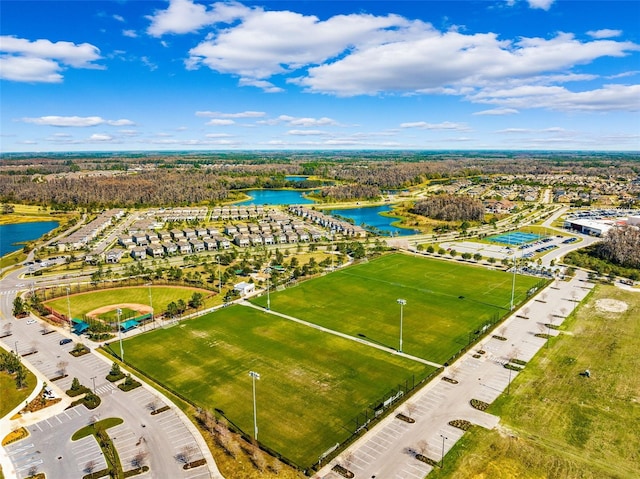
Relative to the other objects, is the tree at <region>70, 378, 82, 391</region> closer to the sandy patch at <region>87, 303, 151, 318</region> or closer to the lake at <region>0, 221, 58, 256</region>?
the sandy patch at <region>87, 303, 151, 318</region>

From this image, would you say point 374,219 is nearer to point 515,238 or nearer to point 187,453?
point 515,238

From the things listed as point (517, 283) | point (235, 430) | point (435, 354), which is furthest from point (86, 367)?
point (517, 283)

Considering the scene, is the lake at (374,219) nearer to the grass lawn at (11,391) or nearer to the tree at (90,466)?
the grass lawn at (11,391)

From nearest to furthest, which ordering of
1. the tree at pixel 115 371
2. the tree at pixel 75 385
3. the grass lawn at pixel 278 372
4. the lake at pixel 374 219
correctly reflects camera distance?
the grass lawn at pixel 278 372, the tree at pixel 75 385, the tree at pixel 115 371, the lake at pixel 374 219

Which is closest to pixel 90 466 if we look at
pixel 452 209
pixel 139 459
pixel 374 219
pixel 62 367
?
pixel 139 459

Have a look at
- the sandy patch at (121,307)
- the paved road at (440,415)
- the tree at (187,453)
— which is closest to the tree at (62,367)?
the sandy patch at (121,307)

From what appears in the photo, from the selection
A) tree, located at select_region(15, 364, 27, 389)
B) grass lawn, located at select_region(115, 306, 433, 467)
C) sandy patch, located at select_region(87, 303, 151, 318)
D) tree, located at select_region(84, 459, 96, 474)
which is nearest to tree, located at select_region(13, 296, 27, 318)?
sandy patch, located at select_region(87, 303, 151, 318)
